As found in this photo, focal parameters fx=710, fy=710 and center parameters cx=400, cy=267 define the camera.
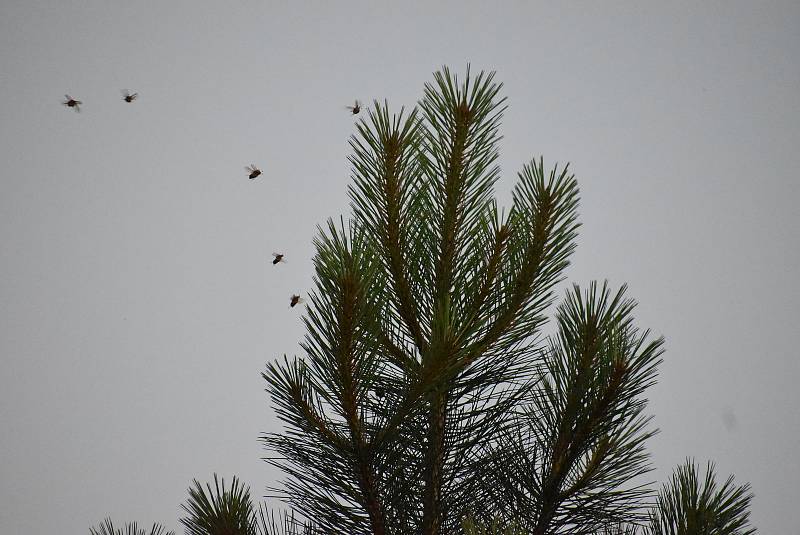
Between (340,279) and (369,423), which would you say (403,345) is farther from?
(340,279)

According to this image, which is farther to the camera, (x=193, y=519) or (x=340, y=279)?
(x=193, y=519)

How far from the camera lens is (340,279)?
1.80 metres

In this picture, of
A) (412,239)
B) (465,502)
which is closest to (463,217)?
(412,239)

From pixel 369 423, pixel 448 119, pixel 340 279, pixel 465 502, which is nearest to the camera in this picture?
pixel 340 279

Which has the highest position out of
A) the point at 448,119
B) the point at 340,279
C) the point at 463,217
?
the point at 448,119

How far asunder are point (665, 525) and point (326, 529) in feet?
3.60

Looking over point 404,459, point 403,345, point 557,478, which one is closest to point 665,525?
point 557,478

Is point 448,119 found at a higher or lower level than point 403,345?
higher

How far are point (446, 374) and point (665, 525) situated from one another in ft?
3.28

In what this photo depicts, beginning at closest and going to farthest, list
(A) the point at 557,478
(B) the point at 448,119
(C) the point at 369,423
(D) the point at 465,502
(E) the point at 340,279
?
(E) the point at 340,279 → (C) the point at 369,423 → (A) the point at 557,478 → (D) the point at 465,502 → (B) the point at 448,119

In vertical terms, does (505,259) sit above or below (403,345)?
above

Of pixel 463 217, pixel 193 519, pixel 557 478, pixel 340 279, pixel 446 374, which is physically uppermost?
pixel 463 217

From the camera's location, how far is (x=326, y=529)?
2346mm

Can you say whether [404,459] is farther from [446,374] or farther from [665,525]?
[665,525]
